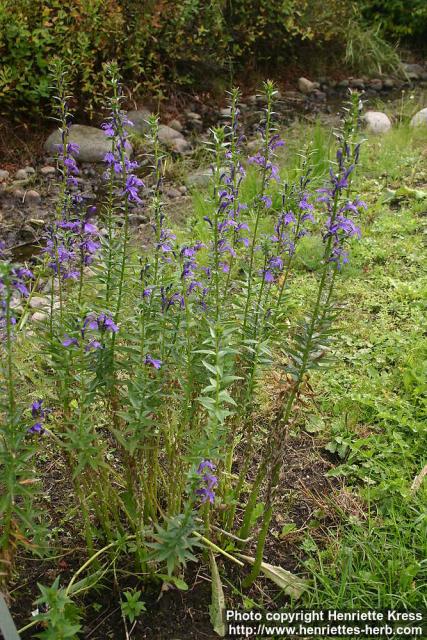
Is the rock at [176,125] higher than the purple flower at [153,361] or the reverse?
the reverse

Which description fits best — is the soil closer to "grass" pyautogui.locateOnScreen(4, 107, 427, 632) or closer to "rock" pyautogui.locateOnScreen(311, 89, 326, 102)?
"grass" pyautogui.locateOnScreen(4, 107, 427, 632)

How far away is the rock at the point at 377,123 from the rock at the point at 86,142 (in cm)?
261

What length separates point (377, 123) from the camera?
253 inches

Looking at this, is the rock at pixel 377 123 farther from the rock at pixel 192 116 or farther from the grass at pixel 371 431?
the grass at pixel 371 431

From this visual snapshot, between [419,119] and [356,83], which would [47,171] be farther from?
[356,83]

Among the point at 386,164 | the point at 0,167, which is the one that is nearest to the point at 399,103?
the point at 386,164

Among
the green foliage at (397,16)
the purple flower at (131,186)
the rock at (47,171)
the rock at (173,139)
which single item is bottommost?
the rock at (47,171)

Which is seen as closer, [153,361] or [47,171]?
[153,361]

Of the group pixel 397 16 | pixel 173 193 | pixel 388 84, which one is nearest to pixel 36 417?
pixel 173 193

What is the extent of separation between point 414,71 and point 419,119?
2.87 metres

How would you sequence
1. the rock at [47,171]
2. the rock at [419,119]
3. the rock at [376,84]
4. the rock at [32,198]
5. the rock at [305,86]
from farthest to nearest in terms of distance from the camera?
the rock at [376,84] → the rock at [305,86] → the rock at [419,119] → the rock at [47,171] → the rock at [32,198]

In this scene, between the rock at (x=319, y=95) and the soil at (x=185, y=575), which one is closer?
the soil at (x=185, y=575)

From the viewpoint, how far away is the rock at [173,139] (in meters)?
6.32

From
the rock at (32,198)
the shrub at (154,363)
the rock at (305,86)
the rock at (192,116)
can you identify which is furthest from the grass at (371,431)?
the rock at (305,86)
